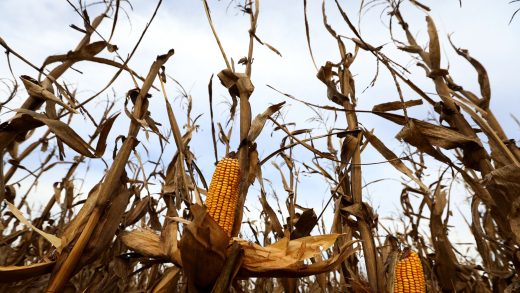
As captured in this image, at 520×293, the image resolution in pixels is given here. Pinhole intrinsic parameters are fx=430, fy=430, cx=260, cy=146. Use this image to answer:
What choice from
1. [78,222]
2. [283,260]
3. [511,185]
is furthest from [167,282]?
[511,185]

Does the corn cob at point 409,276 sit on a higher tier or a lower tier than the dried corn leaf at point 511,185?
lower

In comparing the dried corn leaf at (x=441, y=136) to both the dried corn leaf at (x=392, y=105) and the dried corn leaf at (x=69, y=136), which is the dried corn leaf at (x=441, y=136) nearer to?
the dried corn leaf at (x=392, y=105)

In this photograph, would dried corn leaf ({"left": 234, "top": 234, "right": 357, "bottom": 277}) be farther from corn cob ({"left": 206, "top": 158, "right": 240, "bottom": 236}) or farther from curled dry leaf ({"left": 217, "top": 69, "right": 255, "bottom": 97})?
curled dry leaf ({"left": 217, "top": 69, "right": 255, "bottom": 97})

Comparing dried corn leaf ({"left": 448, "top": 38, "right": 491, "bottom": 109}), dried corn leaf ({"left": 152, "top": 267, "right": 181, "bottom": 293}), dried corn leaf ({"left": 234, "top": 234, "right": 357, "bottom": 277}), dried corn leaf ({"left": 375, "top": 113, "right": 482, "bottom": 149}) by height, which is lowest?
dried corn leaf ({"left": 152, "top": 267, "right": 181, "bottom": 293})

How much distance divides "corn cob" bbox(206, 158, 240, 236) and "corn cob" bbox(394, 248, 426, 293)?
102cm

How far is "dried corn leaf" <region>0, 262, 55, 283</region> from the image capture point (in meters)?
1.98

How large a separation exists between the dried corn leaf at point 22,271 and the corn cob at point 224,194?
2.69 ft

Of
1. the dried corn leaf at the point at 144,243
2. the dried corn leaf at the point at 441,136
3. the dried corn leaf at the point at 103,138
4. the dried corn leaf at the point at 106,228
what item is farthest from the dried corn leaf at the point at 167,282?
the dried corn leaf at the point at 441,136

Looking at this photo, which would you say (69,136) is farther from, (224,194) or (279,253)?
(279,253)

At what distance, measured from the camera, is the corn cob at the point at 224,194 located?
2.19m

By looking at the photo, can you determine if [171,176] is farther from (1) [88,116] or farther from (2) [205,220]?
(2) [205,220]

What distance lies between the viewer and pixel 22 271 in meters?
2.01

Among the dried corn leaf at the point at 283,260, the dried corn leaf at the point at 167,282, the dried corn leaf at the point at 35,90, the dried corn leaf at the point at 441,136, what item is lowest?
the dried corn leaf at the point at 167,282

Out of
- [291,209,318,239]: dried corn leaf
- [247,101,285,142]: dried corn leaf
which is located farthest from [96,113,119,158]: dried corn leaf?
[291,209,318,239]: dried corn leaf
